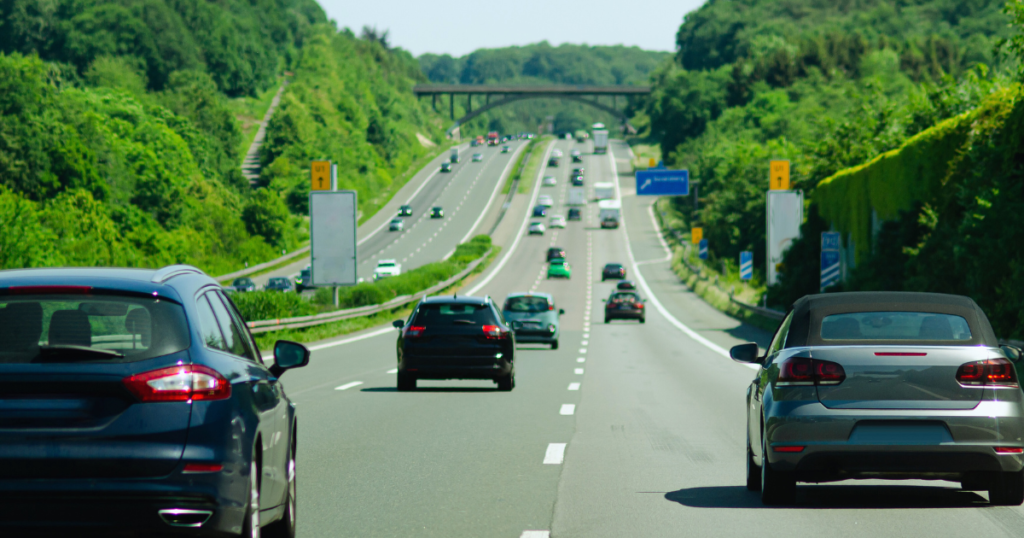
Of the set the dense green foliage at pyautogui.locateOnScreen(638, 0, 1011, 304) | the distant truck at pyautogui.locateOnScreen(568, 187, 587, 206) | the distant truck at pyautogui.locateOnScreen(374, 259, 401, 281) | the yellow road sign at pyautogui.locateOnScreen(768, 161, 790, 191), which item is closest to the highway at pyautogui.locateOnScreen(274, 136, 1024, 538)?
the yellow road sign at pyautogui.locateOnScreen(768, 161, 790, 191)

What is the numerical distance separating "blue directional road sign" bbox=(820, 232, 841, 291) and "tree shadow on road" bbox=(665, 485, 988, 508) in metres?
30.3

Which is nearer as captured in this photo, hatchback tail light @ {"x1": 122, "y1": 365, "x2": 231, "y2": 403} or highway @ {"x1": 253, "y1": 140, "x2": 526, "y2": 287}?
hatchback tail light @ {"x1": 122, "y1": 365, "x2": 231, "y2": 403}

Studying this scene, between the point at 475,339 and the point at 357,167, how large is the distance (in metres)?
130

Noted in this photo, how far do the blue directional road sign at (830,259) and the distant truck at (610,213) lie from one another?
74811 millimetres

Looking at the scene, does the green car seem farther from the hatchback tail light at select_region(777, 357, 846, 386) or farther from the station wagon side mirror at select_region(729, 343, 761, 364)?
the hatchback tail light at select_region(777, 357, 846, 386)

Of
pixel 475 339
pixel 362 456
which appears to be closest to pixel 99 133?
pixel 475 339

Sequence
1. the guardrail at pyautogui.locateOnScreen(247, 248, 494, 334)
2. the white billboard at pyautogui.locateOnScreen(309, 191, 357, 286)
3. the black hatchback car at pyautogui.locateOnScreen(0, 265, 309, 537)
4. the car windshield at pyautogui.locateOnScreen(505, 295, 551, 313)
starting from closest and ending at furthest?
the black hatchback car at pyautogui.locateOnScreen(0, 265, 309, 537)
the guardrail at pyautogui.locateOnScreen(247, 248, 494, 334)
the car windshield at pyautogui.locateOnScreen(505, 295, 551, 313)
the white billboard at pyautogui.locateOnScreen(309, 191, 357, 286)

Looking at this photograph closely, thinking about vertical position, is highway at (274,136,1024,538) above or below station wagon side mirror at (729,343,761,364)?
below

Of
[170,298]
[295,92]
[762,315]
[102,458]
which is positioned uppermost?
[295,92]

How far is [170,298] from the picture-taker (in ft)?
17.9

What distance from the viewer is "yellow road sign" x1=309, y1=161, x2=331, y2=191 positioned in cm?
4400

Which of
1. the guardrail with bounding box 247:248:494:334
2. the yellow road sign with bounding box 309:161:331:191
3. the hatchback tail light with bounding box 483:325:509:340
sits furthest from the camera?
the yellow road sign with bounding box 309:161:331:191

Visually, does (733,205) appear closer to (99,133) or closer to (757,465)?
(99,133)

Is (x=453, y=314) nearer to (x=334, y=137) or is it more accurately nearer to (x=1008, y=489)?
(x=1008, y=489)
